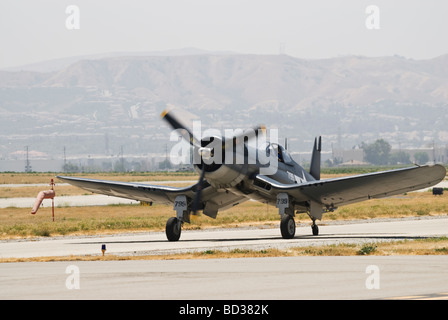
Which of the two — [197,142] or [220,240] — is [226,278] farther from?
[220,240]

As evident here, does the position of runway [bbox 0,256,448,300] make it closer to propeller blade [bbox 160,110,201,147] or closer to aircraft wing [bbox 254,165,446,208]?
propeller blade [bbox 160,110,201,147]

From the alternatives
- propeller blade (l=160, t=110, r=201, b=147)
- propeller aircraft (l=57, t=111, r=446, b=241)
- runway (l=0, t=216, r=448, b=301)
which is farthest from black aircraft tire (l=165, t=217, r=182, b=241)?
runway (l=0, t=216, r=448, b=301)

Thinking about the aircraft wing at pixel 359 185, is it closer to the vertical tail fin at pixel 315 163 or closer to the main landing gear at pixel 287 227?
the main landing gear at pixel 287 227

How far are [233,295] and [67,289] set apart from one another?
329 cm

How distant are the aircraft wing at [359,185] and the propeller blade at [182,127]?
3.44m

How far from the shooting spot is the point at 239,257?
22.0 meters

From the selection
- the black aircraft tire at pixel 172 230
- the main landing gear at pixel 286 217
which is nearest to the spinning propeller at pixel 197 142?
the black aircraft tire at pixel 172 230

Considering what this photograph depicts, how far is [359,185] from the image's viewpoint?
99.7 ft

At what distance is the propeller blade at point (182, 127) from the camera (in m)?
28.1

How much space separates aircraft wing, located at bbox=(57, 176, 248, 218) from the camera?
3145cm

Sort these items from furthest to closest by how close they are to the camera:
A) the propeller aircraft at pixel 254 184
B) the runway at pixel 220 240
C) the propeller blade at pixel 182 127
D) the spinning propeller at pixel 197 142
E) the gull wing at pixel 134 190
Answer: the gull wing at pixel 134 190, the propeller aircraft at pixel 254 184, the propeller blade at pixel 182 127, the spinning propeller at pixel 197 142, the runway at pixel 220 240

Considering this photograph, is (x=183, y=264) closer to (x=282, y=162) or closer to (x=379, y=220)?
(x=282, y=162)
